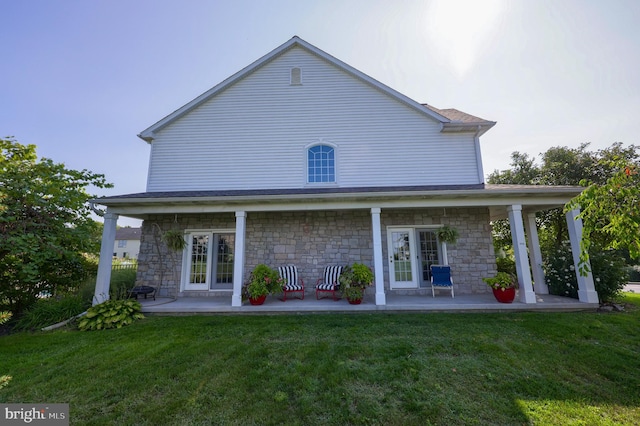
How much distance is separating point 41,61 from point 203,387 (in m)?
9.89

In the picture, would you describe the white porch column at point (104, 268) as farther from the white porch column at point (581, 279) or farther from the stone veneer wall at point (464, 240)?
the white porch column at point (581, 279)

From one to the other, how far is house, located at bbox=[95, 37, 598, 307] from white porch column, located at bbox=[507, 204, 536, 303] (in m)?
1.27

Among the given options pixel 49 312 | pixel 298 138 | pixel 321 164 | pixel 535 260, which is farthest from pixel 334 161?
pixel 49 312

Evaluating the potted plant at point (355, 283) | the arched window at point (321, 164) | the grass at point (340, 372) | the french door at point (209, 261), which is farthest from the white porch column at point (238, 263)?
the arched window at point (321, 164)

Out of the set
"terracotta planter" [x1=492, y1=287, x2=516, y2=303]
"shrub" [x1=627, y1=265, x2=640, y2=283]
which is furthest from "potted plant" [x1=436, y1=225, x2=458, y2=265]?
"shrub" [x1=627, y1=265, x2=640, y2=283]

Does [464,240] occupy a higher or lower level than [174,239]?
lower

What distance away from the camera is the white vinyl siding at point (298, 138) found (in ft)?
25.6

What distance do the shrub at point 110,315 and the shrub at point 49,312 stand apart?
27.0 inches

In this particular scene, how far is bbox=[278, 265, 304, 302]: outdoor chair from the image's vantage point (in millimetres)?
6555

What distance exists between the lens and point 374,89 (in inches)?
327

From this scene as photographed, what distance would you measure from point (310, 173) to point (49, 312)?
6.91 meters

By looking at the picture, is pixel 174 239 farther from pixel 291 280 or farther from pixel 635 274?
pixel 635 274

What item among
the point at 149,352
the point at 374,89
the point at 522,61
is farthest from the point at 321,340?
the point at 522,61

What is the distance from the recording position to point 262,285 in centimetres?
596
